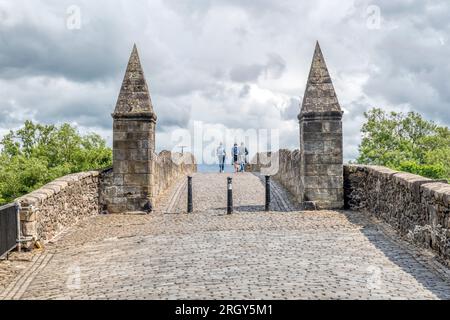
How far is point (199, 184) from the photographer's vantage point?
77.3 feet

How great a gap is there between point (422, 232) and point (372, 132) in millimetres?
44695

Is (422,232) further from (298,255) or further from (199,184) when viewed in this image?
(199,184)

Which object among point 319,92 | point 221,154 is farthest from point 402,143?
point 319,92

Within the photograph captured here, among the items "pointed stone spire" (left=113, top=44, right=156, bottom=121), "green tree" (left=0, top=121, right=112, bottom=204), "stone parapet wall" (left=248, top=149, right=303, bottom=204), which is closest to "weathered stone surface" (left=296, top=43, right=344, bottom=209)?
"stone parapet wall" (left=248, top=149, right=303, bottom=204)

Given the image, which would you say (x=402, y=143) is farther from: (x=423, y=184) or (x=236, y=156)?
(x=423, y=184)

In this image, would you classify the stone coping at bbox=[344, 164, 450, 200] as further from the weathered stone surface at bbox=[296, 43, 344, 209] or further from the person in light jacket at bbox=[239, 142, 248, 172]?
the person in light jacket at bbox=[239, 142, 248, 172]

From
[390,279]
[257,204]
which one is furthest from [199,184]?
[390,279]

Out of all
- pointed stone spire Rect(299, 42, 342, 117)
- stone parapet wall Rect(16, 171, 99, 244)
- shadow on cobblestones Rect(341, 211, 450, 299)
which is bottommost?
shadow on cobblestones Rect(341, 211, 450, 299)

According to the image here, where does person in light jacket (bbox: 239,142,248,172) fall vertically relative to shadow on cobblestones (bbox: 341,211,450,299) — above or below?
above

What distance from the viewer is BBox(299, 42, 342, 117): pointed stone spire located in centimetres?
1636

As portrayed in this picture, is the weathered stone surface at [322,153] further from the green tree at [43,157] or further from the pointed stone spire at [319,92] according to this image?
the green tree at [43,157]

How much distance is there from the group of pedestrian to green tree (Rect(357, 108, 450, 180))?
68.3 feet

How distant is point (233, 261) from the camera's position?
9156mm

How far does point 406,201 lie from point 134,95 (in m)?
8.44
